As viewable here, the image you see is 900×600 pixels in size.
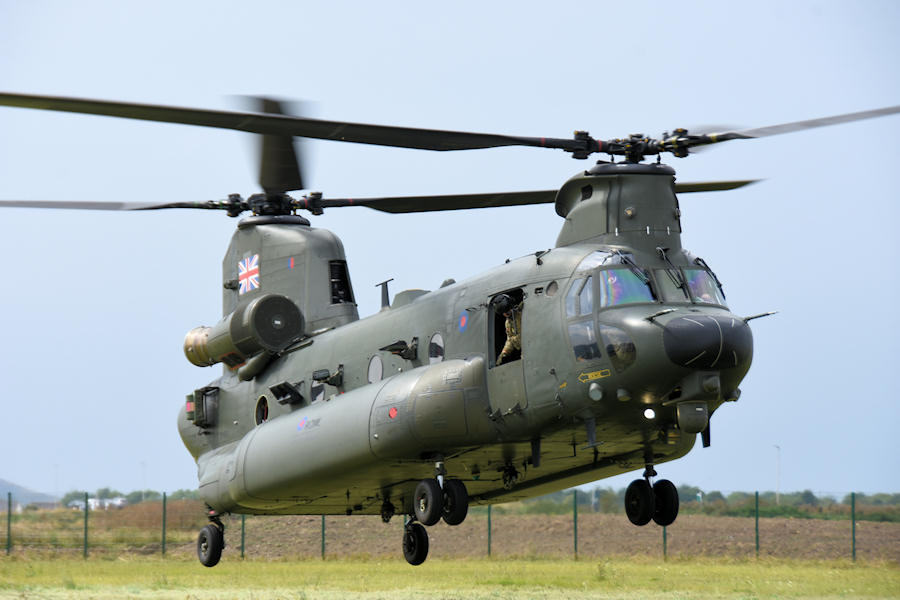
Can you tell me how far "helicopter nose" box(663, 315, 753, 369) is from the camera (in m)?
13.3

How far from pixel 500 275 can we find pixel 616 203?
1.71m

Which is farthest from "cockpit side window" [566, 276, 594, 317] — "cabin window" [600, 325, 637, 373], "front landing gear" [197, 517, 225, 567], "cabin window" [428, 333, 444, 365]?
"front landing gear" [197, 517, 225, 567]

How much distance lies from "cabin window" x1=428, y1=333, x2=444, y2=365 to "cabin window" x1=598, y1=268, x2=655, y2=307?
9.12 ft

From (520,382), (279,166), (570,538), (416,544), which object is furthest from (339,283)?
(570,538)

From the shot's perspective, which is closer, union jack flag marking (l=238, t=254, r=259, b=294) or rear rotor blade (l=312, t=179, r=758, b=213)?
rear rotor blade (l=312, t=179, r=758, b=213)

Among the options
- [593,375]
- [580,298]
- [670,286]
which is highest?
[670,286]

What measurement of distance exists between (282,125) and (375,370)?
4673mm

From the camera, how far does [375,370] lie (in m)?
17.1

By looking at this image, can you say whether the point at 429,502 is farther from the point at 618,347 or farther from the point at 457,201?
the point at 457,201

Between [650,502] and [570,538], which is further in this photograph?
[570,538]

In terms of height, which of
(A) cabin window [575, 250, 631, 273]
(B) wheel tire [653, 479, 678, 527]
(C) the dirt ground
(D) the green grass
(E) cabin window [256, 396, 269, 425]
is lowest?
(D) the green grass

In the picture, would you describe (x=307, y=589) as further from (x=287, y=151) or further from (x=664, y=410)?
(x=664, y=410)

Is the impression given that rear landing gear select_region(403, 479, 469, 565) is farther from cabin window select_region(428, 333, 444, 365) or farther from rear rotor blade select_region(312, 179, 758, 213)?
rear rotor blade select_region(312, 179, 758, 213)

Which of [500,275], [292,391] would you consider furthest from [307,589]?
[500,275]
